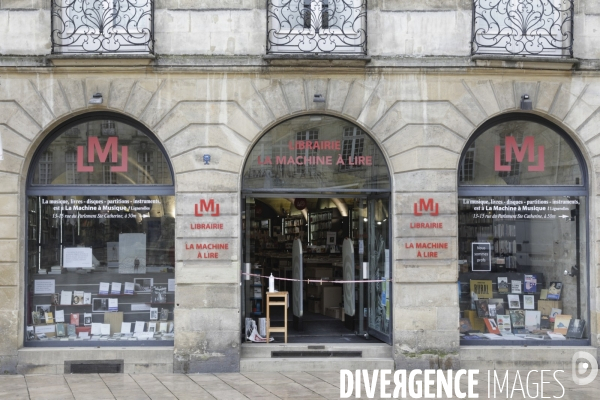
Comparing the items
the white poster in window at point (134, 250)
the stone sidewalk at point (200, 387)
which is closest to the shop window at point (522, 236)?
the stone sidewalk at point (200, 387)

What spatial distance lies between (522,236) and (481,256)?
778 millimetres

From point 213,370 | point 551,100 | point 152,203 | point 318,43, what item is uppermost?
point 318,43

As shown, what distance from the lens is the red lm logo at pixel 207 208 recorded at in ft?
42.9

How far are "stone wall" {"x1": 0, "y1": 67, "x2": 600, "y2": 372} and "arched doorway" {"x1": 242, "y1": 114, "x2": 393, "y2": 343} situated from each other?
336 millimetres

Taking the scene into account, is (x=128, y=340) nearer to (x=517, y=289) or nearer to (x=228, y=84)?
(x=228, y=84)

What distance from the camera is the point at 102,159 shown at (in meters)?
13.4

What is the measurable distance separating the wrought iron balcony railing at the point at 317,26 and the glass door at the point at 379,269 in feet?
8.75

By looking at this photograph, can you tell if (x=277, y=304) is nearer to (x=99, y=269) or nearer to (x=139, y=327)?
(x=139, y=327)

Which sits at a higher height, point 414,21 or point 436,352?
point 414,21

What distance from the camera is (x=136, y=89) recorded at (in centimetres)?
1312

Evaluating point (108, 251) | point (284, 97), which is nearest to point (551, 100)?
point (284, 97)

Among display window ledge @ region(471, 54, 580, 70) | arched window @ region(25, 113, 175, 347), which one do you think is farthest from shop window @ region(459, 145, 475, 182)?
arched window @ region(25, 113, 175, 347)

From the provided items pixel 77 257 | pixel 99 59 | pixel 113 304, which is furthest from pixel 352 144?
pixel 77 257

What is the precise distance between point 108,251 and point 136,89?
8.82ft
